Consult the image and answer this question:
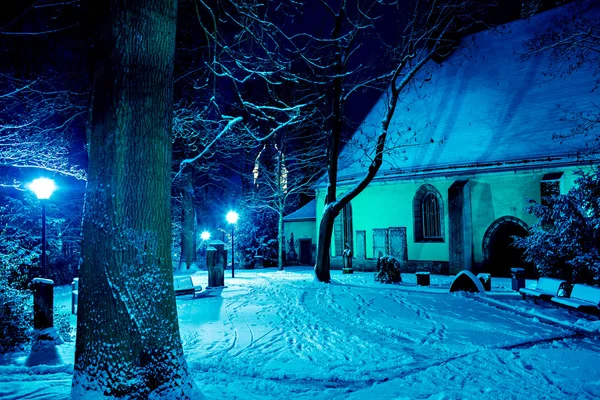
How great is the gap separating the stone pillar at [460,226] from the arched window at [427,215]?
1305 millimetres

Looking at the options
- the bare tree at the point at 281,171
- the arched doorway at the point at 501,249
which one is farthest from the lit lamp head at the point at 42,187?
the arched doorway at the point at 501,249

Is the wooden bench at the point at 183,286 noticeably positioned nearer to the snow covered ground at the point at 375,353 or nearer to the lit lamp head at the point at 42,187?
the snow covered ground at the point at 375,353

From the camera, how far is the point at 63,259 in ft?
65.7

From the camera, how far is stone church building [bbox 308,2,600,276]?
1770cm

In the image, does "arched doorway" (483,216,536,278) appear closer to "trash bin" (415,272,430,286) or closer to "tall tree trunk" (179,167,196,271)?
"trash bin" (415,272,430,286)

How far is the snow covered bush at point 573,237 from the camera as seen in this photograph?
12.1 m

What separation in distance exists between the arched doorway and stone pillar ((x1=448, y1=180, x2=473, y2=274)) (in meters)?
0.75

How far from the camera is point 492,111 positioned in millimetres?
19906

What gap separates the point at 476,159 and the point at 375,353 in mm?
15262

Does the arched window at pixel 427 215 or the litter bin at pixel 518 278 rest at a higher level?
the arched window at pixel 427 215

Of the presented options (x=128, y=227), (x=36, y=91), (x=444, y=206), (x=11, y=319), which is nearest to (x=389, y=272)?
(x=444, y=206)

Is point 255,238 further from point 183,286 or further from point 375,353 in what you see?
point 375,353

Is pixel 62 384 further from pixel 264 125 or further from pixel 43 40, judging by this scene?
pixel 264 125

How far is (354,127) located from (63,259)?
17.4 meters
